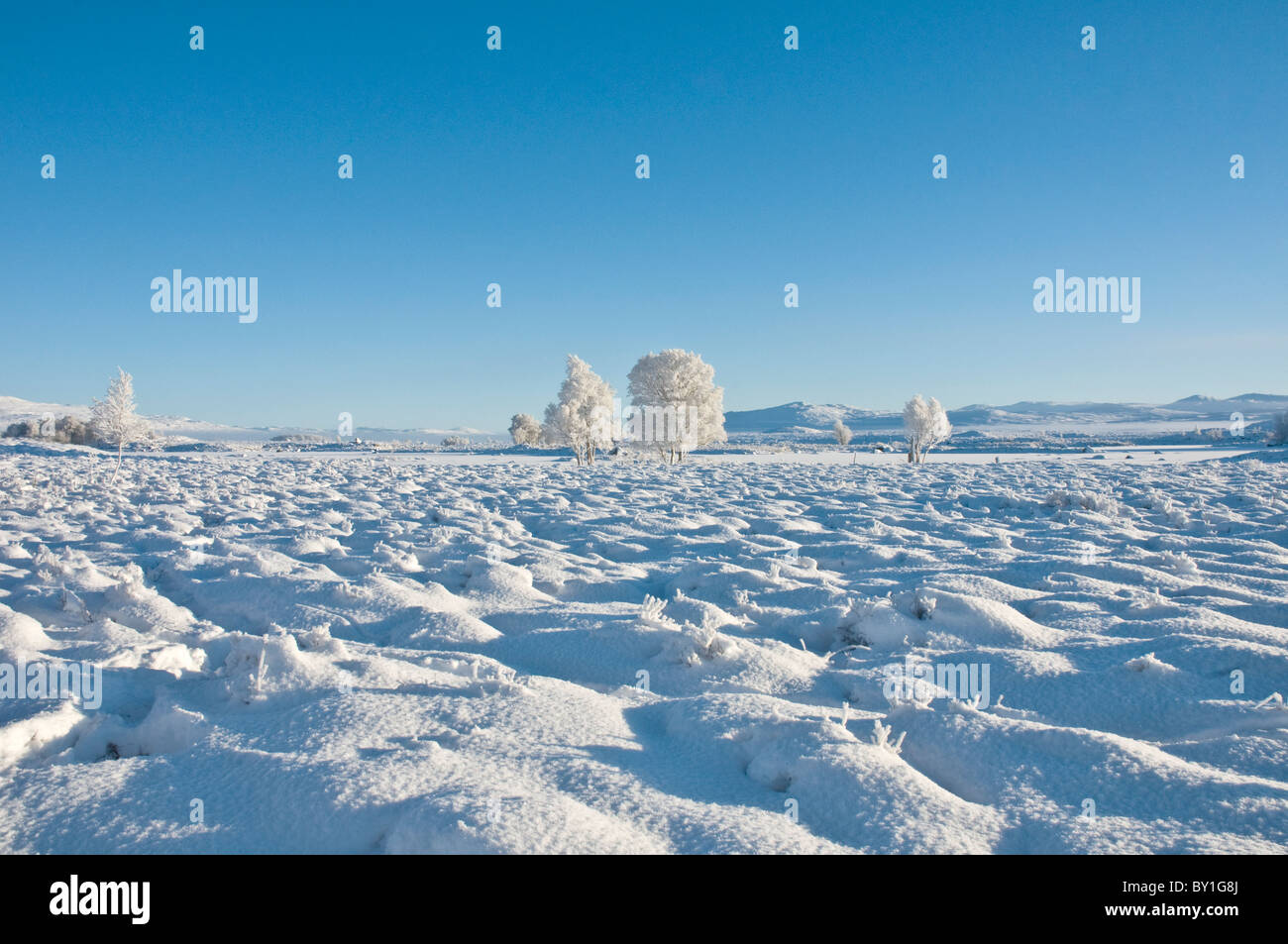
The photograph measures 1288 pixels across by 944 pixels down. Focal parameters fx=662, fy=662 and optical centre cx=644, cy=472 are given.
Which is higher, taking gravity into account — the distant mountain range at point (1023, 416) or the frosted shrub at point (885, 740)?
the distant mountain range at point (1023, 416)

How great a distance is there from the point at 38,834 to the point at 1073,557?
7.34m

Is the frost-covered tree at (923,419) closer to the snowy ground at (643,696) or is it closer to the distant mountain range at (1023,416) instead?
the snowy ground at (643,696)

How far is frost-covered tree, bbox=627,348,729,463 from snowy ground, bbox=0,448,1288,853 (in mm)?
24428

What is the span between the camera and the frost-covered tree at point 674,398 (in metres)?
32.0

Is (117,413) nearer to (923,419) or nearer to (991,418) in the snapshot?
(923,419)

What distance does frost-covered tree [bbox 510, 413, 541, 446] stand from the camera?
70938 mm

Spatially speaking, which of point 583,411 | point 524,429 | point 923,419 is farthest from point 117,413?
point 524,429

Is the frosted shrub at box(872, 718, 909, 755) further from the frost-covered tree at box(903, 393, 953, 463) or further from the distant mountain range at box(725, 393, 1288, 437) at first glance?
the distant mountain range at box(725, 393, 1288, 437)

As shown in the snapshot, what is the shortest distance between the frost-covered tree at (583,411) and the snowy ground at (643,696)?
2636 cm

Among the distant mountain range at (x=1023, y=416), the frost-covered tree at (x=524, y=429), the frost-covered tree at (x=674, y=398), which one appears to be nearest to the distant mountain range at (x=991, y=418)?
the distant mountain range at (x=1023, y=416)

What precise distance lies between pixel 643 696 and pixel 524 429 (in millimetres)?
69031

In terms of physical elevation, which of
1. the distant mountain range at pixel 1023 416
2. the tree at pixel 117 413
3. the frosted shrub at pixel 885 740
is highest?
the distant mountain range at pixel 1023 416
